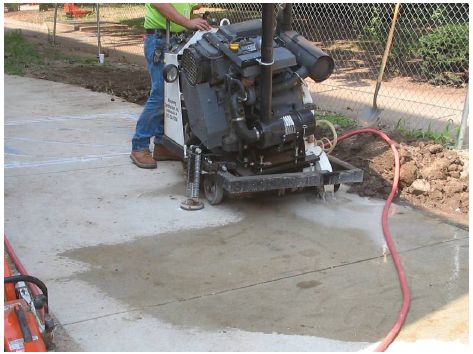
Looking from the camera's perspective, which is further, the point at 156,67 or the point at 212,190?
the point at 156,67

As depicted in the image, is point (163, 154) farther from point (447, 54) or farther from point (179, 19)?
point (447, 54)

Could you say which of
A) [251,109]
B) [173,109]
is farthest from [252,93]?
[173,109]

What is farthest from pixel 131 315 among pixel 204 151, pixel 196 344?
pixel 204 151

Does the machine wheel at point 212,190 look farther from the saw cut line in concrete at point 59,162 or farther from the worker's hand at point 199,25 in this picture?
the saw cut line in concrete at point 59,162

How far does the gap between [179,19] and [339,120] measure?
2.48 meters

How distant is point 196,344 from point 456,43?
8199mm

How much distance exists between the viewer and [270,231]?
4.53m

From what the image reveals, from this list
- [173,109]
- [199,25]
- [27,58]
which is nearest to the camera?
[199,25]

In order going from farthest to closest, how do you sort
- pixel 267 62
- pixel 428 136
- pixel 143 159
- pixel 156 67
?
pixel 428 136, pixel 143 159, pixel 156 67, pixel 267 62

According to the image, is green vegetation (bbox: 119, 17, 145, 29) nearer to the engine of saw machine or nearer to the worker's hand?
the worker's hand

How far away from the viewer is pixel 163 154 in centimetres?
605

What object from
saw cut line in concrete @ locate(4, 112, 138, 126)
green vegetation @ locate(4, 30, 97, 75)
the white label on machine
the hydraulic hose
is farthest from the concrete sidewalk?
green vegetation @ locate(4, 30, 97, 75)

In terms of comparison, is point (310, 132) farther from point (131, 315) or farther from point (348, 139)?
point (131, 315)

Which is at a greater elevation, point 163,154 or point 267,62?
point 267,62
